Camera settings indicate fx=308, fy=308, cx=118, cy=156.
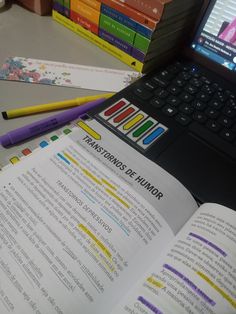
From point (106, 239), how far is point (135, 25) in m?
0.36

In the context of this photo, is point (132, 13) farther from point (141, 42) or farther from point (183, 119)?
point (183, 119)

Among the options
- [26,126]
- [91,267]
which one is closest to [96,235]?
[91,267]

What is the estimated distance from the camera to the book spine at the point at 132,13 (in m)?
0.48

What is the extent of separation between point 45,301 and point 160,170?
0.20m

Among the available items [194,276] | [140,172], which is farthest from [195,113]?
[194,276]

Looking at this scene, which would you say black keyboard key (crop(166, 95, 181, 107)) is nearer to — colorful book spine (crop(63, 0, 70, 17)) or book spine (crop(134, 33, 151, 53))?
book spine (crop(134, 33, 151, 53))

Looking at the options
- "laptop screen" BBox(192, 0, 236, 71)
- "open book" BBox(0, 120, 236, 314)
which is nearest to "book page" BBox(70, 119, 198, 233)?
"open book" BBox(0, 120, 236, 314)

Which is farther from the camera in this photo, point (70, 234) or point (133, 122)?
point (133, 122)

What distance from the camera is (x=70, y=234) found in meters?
0.31

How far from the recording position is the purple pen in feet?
1.30

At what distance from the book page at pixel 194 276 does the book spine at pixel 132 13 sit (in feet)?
1.03

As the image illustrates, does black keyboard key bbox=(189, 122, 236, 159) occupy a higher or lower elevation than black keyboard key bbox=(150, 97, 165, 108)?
lower

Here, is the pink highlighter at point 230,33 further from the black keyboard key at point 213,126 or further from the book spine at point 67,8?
the book spine at point 67,8

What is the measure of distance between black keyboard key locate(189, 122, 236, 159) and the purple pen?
5.6 inches
